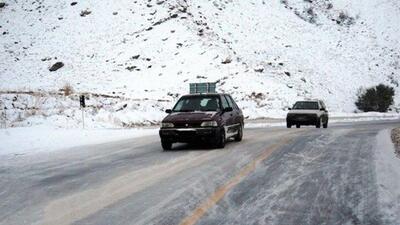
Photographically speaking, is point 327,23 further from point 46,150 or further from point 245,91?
point 46,150

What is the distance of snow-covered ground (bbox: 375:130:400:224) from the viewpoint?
642cm

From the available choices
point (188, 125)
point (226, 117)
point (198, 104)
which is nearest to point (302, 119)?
point (226, 117)

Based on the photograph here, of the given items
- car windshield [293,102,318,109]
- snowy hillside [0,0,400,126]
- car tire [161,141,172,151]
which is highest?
snowy hillside [0,0,400,126]

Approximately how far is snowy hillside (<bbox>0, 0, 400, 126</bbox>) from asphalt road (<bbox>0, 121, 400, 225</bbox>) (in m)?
24.4

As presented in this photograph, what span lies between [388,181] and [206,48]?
41977mm

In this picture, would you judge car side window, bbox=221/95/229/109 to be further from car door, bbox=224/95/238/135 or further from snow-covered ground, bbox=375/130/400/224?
snow-covered ground, bbox=375/130/400/224

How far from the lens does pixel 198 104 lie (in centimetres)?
1474

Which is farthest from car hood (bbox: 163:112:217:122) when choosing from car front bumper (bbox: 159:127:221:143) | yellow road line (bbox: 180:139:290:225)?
yellow road line (bbox: 180:139:290:225)

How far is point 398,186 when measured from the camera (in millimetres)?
8023

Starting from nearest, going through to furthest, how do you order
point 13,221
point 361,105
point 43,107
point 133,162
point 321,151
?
point 13,221
point 133,162
point 321,151
point 43,107
point 361,105

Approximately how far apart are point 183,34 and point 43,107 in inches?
1019

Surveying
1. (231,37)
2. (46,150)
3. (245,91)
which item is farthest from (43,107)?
(231,37)

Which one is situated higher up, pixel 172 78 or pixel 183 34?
pixel 183 34

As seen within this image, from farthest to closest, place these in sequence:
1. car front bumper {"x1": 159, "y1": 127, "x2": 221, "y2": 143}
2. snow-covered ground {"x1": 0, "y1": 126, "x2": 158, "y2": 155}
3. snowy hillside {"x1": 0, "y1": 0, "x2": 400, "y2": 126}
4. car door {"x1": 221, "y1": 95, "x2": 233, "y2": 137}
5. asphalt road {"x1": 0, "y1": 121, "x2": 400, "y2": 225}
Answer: snowy hillside {"x1": 0, "y1": 0, "x2": 400, "y2": 126} → snow-covered ground {"x1": 0, "y1": 126, "x2": 158, "y2": 155} → car door {"x1": 221, "y1": 95, "x2": 233, "y2": 137} → car front bumper {"x1": 159, "y1": 127, "x2": 221, "y2": 143} → asphalt road {"x1": 0, "y1": 121, "x2": 400, "y2": 225}
